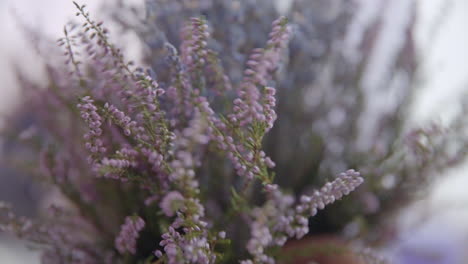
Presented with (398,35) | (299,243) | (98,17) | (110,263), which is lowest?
(110,263)

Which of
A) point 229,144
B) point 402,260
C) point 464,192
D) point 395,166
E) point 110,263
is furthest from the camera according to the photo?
point 464,192

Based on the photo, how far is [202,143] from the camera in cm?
36

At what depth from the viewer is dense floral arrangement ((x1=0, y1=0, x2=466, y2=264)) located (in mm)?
330

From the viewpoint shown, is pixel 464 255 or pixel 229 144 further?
pixel 464 255

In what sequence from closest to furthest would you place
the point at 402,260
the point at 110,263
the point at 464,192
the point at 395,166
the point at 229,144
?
the point at 229,144 < the point at 110,263 < the point at 395,166 < the point at 402,260 < the point at 464,192

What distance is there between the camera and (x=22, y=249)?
3.35ft

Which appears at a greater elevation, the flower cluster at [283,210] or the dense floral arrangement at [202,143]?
the dense floral arrangement at [202,143]

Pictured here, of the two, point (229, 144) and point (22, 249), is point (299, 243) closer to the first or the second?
point (229, 144)

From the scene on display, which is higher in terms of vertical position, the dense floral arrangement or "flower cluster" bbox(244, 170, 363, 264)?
the dense floral arrangement

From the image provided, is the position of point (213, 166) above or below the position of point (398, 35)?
below

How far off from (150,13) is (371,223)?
437mm

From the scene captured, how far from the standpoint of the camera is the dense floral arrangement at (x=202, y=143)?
0.33 m

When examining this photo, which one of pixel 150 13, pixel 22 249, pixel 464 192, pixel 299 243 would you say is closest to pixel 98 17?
pixel 150 13

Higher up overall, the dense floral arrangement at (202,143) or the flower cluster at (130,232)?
the dense floral arrangement at (202,143)
